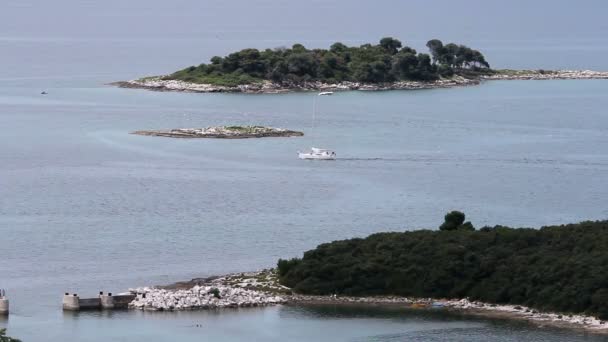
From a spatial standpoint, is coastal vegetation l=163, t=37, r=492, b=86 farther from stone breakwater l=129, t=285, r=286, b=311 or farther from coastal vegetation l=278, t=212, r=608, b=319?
stone breakwater l=129, t=285, r=286, b=311

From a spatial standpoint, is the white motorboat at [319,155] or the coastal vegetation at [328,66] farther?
the coastal vegetation at [328,66]

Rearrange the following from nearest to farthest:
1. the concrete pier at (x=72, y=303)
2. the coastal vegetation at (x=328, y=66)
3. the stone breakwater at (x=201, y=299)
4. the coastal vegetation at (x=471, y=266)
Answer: the coastal vegetation at (x=471, y=266), the concrete pier at (x=72, y=303), the stone breakwater at (x=201, y=299), the coastal vegetation at (x=328, y=66)

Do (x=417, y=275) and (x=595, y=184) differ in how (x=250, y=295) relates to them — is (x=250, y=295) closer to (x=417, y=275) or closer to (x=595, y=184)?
(x=417, y=275)

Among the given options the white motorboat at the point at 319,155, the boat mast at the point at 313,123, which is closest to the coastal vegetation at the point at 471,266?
the white motorboat at the point at 319,155

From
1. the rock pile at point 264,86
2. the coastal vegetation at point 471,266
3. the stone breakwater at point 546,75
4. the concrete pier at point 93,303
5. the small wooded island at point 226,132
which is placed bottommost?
the concrete pier at point 93,303

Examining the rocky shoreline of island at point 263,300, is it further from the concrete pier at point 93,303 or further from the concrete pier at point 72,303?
the concrete pier at point 72,303

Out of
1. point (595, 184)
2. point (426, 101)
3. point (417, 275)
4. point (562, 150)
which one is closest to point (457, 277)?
point (417, 275)
